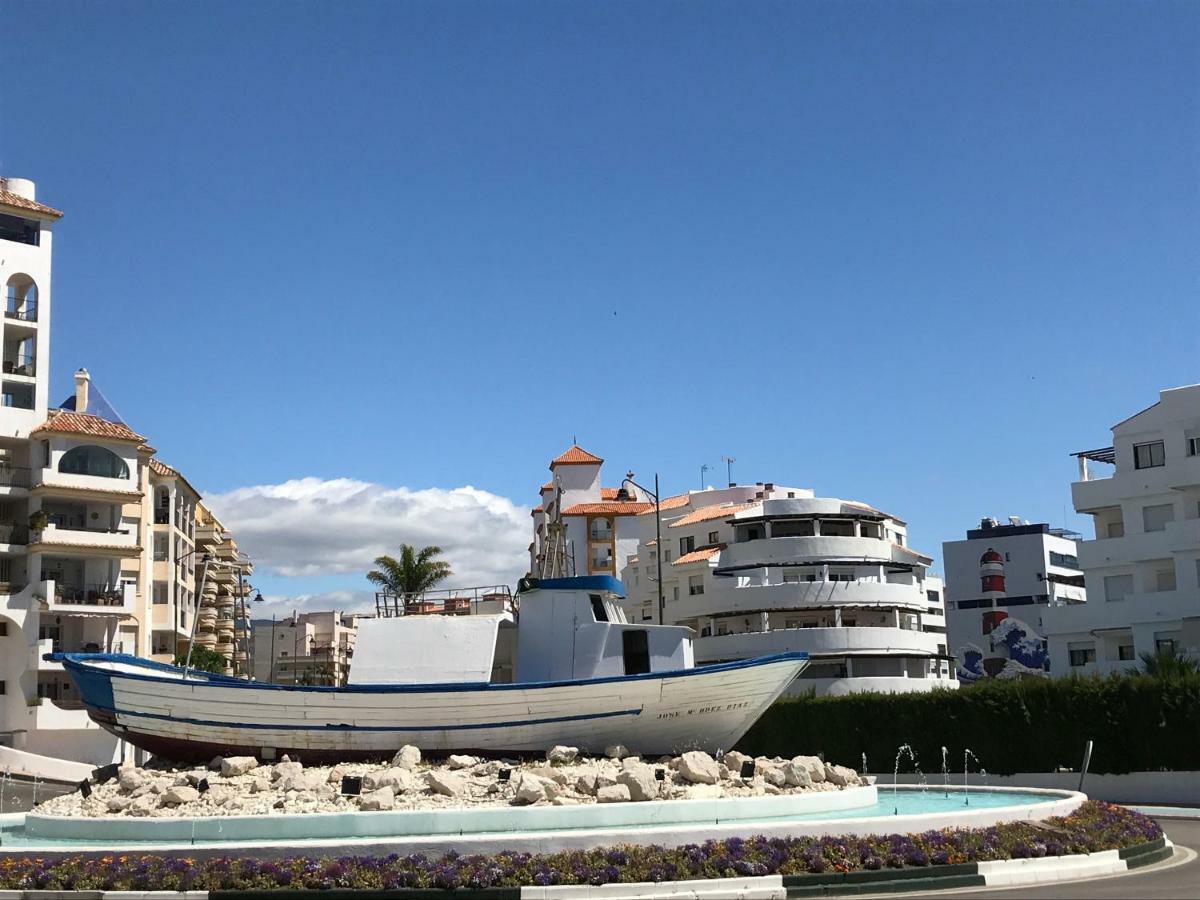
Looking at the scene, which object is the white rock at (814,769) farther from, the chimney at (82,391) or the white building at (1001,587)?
the white building at (1001,587)

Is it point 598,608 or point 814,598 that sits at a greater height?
point 814,598

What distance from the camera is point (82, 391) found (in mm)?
59844

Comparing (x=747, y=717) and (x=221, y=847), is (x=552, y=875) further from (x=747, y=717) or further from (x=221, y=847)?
(x=747, y=717)

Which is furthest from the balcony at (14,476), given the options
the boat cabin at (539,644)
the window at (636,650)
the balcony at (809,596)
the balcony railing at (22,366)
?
the window at (636,650)

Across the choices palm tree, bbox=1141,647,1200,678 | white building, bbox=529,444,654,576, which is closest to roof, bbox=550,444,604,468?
white building, bbox=529,444,654,576

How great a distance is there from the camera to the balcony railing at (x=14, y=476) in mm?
54000

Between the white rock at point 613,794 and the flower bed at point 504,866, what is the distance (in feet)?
12.9

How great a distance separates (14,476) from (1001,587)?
6506 cm

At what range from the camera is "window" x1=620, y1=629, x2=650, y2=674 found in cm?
3084

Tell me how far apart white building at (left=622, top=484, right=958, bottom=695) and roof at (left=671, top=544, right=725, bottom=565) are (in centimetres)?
12

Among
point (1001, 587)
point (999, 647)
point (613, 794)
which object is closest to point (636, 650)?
point (613, 794)

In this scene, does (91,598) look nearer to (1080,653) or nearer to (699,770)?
(699,770)

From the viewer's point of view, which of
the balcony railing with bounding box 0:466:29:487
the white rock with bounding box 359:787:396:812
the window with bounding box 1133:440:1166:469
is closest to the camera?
the white rock with bounding box 359:787:396:812

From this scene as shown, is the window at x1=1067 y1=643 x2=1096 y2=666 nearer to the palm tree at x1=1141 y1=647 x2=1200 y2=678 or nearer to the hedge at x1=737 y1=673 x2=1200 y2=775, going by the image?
the palm tree at x1=1141 y1=647 x2=1200 y2=678
